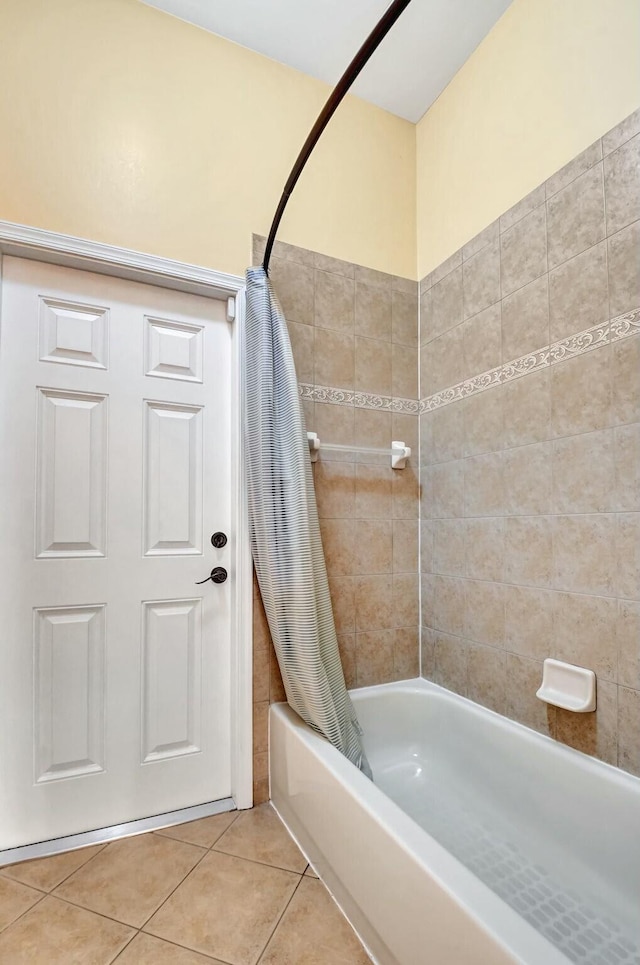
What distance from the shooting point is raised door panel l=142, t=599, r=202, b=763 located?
166 cm

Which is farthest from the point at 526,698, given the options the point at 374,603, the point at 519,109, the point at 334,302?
the point at 519,109

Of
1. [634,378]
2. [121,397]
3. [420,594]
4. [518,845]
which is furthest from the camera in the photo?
[420,594]

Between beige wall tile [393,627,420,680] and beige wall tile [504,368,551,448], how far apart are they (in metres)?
0.93

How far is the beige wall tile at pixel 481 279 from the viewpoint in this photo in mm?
1740

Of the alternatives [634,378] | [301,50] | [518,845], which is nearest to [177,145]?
[301,50]

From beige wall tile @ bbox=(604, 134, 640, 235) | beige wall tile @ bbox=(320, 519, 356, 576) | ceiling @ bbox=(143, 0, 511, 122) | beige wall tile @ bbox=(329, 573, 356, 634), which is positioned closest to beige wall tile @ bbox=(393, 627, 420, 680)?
beige wall tile @ bbox=(329, 573, 356, 634)

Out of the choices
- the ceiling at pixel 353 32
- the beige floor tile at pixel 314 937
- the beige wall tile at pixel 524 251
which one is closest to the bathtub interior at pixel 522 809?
the beige floor tile at pixel 314 937

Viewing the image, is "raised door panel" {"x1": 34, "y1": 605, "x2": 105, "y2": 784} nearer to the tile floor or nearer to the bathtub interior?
the tile floor

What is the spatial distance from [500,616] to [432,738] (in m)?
0.60

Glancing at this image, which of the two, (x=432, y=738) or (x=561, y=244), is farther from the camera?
(x=432, y=738)

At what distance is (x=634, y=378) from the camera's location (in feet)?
4.13

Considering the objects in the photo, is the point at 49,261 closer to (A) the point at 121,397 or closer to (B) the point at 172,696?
(A) the point at 121,397

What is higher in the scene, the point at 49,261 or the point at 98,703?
the point at 49,261

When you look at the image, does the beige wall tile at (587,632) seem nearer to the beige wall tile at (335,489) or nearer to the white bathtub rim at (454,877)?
the white bathtub rim at (454,877)
